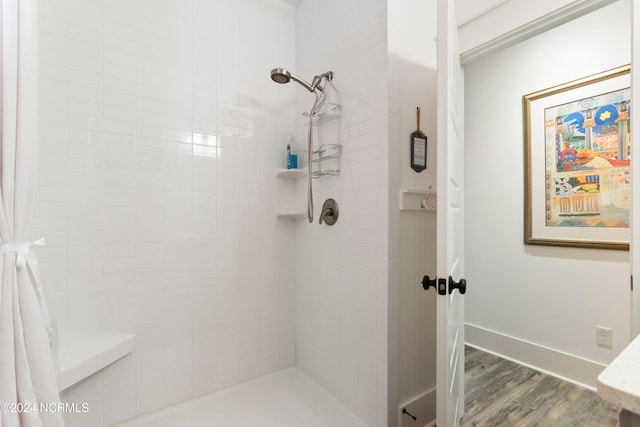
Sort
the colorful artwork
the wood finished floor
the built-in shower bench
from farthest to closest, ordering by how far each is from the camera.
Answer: the colorful artwork < the wood finished floor < the built-in shower bench

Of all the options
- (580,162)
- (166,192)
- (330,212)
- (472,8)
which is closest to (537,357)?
(580,162)

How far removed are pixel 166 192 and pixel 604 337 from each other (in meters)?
2.88

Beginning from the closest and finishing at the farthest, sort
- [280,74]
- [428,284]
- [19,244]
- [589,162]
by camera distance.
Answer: [19,244], [428,284], [280,74], [589,162]

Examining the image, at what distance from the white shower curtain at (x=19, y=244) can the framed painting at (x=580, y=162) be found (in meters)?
2.87

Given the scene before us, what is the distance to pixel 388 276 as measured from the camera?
1.42 m

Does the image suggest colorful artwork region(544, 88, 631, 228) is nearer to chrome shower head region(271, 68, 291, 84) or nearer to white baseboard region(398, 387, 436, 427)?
white baseboard region(398, 387, 436, 427)

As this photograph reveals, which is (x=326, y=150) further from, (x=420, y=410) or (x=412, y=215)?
(x=420, y=410)

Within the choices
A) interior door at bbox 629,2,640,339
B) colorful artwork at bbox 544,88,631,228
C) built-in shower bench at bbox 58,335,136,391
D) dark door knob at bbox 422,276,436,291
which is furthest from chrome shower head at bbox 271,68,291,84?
colorful artwork at bbox 544,88,631,228

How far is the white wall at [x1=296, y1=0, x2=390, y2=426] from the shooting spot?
1.47 metres

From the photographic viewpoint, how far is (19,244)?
0.92m

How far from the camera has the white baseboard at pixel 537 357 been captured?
6.53ft

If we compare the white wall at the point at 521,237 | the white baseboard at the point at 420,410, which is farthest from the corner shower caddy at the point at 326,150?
the white wall at the point at 521,237

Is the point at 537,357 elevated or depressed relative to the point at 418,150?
depressed

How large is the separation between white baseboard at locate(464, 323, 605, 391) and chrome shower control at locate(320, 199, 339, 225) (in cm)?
184
